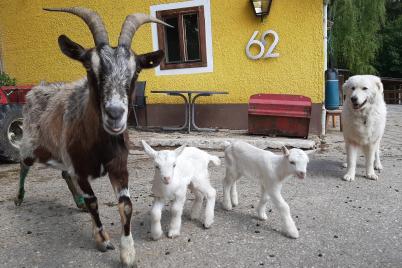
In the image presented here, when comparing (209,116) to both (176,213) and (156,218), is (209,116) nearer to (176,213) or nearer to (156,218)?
(176,213)

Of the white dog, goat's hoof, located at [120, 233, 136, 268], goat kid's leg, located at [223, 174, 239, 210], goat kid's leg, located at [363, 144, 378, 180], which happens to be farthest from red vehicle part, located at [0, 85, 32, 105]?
goat kid's leg, located at [363, 144, 378, 180]

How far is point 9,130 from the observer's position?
21.1 ft

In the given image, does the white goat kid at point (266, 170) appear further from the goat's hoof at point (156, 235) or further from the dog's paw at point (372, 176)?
the dog's paw at point (372, 176)

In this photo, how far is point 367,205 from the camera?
4.01 metres

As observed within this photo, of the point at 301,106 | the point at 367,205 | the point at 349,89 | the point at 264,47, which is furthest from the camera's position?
the point at 264,47

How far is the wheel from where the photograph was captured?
6.20m

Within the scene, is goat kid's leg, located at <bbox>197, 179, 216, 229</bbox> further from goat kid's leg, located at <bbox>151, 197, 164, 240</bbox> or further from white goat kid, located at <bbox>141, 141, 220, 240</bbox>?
goat kid's leg, located at <bbox>151, 197, 164, 240</bbox>

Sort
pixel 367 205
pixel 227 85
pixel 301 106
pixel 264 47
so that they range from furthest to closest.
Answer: pixel 227 85 → pixel 264 47 → pixel 301 106 → pixel 367 205

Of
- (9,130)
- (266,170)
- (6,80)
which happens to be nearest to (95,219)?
(266,170)

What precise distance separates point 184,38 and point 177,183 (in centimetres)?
593

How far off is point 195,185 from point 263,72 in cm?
519

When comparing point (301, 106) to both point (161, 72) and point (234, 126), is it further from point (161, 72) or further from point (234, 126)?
point (161, 72)

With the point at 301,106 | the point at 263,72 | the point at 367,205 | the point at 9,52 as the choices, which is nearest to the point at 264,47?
the point at 263,72

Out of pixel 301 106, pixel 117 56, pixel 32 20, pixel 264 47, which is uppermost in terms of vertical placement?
pixel 32 20
